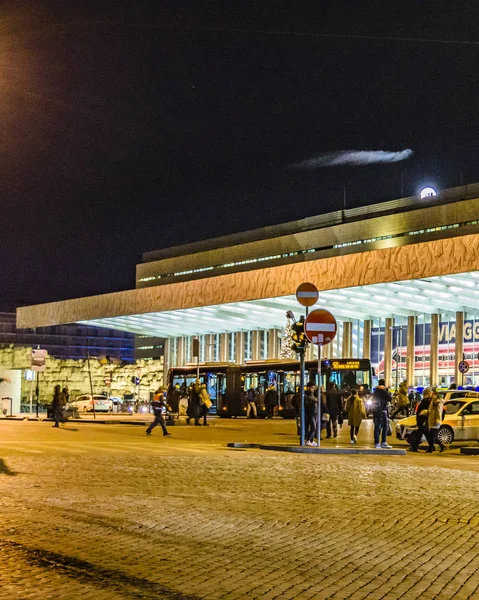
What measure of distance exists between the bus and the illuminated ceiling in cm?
726

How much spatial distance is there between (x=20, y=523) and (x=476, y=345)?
55353 millimetres

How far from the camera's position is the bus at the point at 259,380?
155 feet

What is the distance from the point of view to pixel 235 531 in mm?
8656

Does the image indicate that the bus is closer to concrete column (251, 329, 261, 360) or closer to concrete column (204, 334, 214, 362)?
concrete column (251, 329, 261, 360)

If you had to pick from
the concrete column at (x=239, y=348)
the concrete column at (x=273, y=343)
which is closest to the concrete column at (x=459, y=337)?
the concrete column at (x=273, y=343)

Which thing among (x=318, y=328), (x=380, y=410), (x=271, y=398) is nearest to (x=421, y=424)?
(x=380, y=410)

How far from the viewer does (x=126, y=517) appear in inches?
370

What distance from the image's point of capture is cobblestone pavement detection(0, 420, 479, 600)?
6.39m

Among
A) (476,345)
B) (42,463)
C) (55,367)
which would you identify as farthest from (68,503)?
(55,367)

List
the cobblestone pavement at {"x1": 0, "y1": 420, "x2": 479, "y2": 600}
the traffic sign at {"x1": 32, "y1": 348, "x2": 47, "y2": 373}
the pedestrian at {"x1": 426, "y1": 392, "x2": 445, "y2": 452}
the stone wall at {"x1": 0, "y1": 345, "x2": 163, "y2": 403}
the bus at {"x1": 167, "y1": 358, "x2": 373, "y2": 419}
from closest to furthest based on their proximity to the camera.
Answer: the cobblestone pavement at {"x1": 0, "y1": 420, "x2": 479, "y2": 600} < the pedestrian at {"x1": 426, "y1": 392, "x2": 445, "y2": 452} < the traffic sign at {"x1": 32, "y1": 348, "x2": 47, "y2": 373} < the bus at {"x1": 167, "y1": 358, "x2": 373, "y2": 419} < the stone wall at {"x1": 0, "y1": 345, "x2": 163, "y2": 403}

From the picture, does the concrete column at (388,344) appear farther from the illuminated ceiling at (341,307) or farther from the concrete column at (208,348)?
the concrete column at (208,348)

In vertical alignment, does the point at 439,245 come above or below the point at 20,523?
above

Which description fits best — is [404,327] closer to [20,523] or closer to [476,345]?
[476,345]

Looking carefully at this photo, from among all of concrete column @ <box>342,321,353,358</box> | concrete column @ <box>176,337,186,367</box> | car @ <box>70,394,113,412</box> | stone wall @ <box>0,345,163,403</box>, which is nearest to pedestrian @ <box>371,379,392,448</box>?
car @ <box>70,394,113,412</box>
